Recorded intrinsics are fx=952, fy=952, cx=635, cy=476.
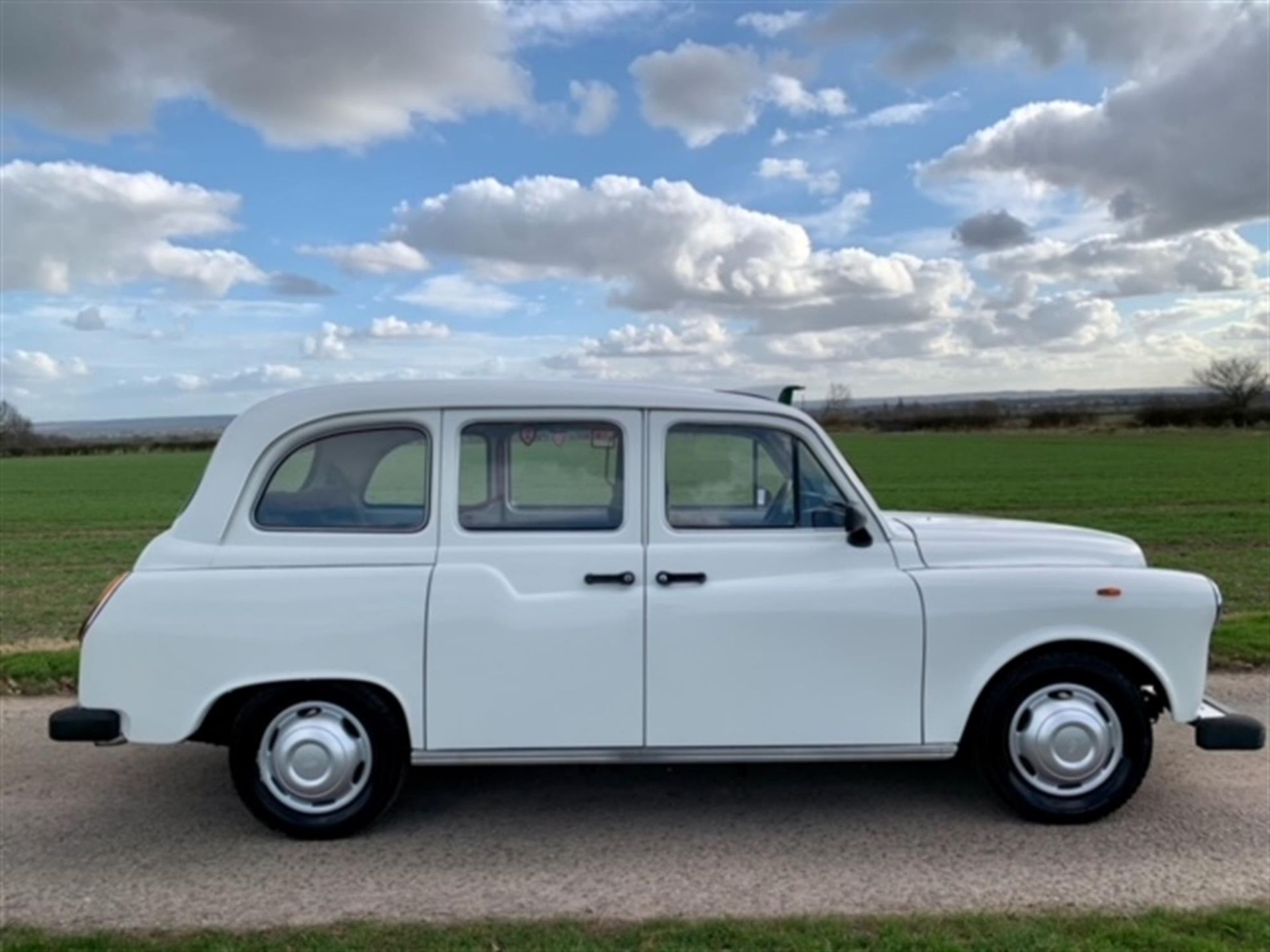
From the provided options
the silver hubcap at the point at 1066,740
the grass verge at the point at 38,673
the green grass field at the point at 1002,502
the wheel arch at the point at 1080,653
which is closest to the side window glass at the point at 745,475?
the wheel arch at the point at 1080,653

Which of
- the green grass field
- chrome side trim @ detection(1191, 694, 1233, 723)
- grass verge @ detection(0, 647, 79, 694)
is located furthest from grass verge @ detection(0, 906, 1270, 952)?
the green grass field

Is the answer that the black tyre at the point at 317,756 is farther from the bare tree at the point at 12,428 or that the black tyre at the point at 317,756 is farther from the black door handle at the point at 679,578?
the bare tree at the point at 12,428

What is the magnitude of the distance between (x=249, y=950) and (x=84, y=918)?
2.53 ft

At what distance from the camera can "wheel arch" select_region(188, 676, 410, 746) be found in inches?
159

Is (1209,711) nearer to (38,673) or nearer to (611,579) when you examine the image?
(611,579)

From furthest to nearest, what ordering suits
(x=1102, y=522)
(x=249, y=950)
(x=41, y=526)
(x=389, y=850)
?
1. (x=41, y=526)
2. (x=1102, y=522)
3. (x=389, y=850)
4. (x=249, y=950)

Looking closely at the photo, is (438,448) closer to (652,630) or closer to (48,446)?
(652,630)

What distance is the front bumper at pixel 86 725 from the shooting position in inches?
156

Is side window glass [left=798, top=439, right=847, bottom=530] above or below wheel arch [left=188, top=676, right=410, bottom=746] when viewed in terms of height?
above

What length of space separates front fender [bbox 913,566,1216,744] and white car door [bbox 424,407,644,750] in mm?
1304

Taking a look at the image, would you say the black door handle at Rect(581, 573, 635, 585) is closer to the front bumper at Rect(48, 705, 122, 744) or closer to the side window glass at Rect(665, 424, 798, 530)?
the side window glass at Rect(665, 424, 798, 530)

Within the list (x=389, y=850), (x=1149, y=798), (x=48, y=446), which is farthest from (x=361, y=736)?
(x=48, y=446)

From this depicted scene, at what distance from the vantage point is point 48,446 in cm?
6544

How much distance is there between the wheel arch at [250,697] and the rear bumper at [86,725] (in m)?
0.31
